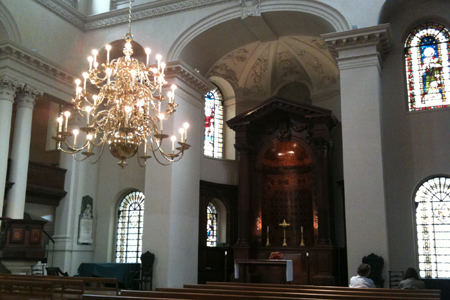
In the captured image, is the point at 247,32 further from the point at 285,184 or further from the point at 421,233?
the point at 421,233

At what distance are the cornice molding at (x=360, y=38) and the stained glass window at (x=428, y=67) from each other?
1.30 m

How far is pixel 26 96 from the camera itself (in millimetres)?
13344

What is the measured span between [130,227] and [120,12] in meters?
6.88

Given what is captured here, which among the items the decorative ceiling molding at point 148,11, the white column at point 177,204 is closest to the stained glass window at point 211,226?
the white column at point 177,204

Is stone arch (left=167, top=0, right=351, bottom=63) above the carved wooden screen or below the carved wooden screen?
above

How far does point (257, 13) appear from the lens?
1352 cm

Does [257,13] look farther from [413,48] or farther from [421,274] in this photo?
[421,274]

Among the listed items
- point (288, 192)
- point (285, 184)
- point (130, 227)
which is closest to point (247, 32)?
point (285, 184)

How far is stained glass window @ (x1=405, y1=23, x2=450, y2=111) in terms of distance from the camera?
12.9 m

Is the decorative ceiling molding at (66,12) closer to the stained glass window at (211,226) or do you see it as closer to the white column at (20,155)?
the white column at (20,155)

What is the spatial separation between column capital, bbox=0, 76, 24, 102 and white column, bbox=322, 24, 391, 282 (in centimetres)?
834

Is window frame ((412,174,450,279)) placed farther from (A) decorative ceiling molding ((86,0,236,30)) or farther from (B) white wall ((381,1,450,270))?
(A) decorative ceiling molding ((86,0,236,30))

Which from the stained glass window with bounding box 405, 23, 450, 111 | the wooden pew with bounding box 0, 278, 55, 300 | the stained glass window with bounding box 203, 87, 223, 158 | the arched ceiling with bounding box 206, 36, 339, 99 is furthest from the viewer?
the stained glass window with bounding box 203, 87, 223, 158

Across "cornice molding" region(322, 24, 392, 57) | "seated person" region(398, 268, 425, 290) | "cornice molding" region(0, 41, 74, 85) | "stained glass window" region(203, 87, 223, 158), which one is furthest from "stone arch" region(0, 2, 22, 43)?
"seated person" region(398, 268, 425, 290)
